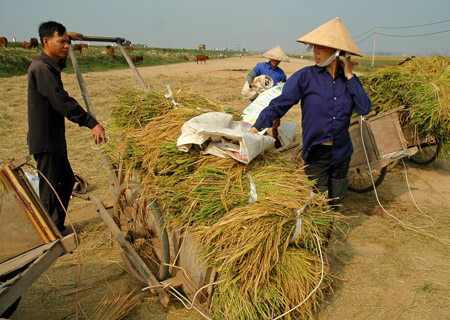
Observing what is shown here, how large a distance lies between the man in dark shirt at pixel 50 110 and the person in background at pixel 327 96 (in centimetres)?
157

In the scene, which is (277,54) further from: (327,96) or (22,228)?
(22,228)

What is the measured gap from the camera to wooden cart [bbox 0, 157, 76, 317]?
5.43ft

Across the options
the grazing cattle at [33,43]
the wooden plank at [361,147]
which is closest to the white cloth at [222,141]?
the wooden plank at [361,147]

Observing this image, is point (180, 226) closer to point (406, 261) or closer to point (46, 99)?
point (46, 99)

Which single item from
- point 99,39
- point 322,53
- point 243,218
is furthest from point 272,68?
point 243,218

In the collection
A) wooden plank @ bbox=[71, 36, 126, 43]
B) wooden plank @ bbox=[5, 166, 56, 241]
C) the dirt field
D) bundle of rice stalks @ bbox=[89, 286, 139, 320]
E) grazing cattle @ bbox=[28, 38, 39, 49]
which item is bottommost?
the dirt field

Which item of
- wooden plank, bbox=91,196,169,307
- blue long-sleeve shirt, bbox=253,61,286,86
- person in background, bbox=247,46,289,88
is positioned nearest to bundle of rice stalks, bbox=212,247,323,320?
wooden plank, bbox=91,196,169,307

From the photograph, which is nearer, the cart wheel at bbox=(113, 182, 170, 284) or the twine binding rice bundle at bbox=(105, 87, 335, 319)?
the twine binding rice bundle at bbox=(105, 87, 335, 319)

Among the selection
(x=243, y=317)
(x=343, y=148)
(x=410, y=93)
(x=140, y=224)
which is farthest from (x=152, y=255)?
(x=410, y=93)

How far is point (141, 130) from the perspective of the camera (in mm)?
2582

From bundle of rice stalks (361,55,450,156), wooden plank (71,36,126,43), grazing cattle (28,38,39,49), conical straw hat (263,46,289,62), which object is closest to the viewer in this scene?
wooden plank (71,36,126,43)

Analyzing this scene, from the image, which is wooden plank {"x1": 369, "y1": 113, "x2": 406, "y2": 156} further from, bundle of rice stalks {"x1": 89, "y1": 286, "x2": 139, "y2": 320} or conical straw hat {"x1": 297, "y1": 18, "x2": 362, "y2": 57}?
bundle of rice stalks {"x1": 89, "y1": 286, "x2": 139, "y2": 320}

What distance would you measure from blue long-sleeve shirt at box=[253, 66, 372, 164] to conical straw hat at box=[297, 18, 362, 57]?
21 cm

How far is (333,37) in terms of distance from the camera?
7.68ft
